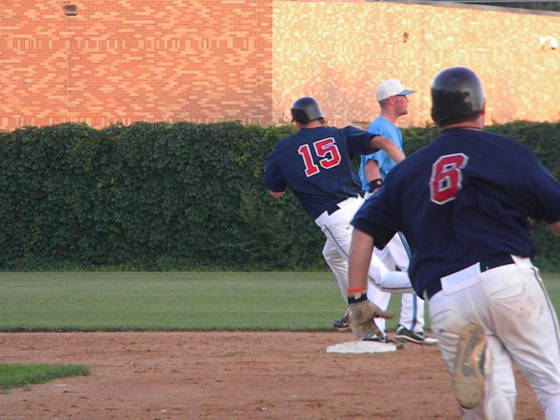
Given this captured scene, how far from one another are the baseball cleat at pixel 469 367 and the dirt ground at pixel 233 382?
2.41 meters

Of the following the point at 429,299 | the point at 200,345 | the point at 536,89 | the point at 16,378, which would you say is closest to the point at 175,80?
the point at 536,89

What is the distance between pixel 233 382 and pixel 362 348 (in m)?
1.86

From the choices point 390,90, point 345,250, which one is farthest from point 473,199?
point 390,90

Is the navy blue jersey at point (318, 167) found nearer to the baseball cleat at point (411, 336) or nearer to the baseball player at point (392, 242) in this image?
the baseball player at point (392, 242)

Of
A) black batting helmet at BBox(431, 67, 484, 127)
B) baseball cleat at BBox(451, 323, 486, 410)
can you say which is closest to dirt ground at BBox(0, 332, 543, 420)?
baseball cleat at BBox(451, 323, 486, 410)

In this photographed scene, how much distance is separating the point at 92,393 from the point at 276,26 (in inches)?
757

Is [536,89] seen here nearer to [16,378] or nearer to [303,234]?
[303,234]

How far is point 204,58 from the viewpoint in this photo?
84.3ft

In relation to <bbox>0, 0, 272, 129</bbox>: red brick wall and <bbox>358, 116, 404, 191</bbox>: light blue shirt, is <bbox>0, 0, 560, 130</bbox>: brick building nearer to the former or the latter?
<bbox>0, 0, 272, 129</bbox>: red brick wall

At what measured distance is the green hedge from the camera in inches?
818

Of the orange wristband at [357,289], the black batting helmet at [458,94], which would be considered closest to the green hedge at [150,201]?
the orange wristband at [357,289]

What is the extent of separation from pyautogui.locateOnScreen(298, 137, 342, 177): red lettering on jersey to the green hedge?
11689 millimetres

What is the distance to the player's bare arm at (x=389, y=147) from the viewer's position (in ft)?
25.3

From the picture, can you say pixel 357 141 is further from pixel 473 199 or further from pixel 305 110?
pixel 473 199
